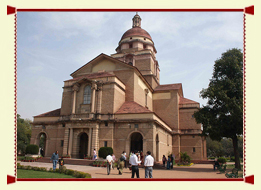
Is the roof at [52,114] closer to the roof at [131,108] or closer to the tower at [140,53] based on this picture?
the roof at [131,108]

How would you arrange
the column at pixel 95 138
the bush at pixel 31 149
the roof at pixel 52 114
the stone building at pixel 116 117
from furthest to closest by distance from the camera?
1. the roof at pixel 52 114
2. the bush at pixel 31 149
3. the stone building at pixel 116 117
4. the column at pixel 95 138

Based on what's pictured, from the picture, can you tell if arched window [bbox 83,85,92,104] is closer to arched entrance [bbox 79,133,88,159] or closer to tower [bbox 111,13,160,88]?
arched entrance [bbox 79,133,88,159]

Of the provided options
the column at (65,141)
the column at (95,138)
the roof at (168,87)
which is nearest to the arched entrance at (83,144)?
the column at (65,141)

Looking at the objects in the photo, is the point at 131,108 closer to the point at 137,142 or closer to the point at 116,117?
the point at 116,117

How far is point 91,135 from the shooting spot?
2944 centimetres

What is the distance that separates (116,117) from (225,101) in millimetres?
13484

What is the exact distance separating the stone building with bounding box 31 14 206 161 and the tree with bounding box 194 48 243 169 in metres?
6.77

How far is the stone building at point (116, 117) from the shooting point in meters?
29.0

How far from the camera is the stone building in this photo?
2905 centimetres

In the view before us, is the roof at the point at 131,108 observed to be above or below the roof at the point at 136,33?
below

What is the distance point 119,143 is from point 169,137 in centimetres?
1301

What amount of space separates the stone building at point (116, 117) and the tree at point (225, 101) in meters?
6.77

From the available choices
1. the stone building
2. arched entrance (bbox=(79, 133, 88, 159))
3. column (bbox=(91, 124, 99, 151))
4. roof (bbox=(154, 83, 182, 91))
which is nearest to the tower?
the stone building
